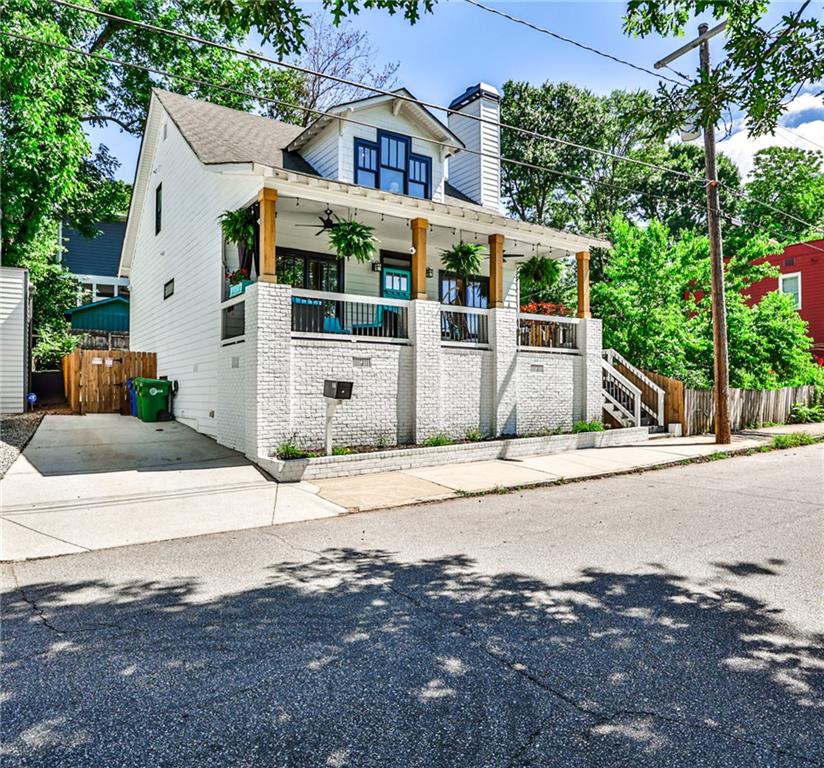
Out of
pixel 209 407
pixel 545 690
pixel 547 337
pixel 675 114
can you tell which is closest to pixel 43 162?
pixel 209 407

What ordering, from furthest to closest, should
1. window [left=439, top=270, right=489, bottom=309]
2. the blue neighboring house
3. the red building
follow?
the blue neighboring house < the red building < window [left=439, top=270, right=489, bottom=309]

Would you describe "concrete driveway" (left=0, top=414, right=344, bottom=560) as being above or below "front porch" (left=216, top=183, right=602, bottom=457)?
below

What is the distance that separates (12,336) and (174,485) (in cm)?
971

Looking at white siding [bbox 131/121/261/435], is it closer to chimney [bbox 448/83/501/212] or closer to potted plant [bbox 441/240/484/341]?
potted plant [bbox 441/240/484/341]

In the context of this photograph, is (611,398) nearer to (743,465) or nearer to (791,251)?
(743,465)

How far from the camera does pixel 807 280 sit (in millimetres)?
23750

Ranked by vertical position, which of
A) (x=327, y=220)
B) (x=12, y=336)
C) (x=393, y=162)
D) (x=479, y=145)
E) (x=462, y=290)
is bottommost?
(x=12, y=336)

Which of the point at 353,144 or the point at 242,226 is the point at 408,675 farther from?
the point at 353,144

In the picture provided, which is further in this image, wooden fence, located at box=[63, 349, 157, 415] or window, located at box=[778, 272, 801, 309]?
window, located at box=[778, 272, 801, 309]

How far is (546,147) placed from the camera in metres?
28.1

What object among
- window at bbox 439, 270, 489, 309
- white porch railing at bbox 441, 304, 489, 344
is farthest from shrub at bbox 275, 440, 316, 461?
window at bbox 439, 270, 489, 309

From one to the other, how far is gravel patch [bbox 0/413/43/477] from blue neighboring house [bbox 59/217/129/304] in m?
16.4

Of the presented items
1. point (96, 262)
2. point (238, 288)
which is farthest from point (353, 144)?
point (96, 262)

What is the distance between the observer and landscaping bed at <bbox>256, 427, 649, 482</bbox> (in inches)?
373
